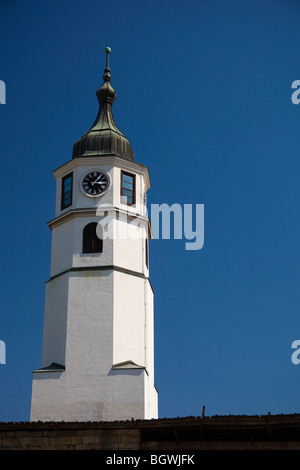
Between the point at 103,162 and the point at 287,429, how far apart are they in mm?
19445

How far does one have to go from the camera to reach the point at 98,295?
33.9m

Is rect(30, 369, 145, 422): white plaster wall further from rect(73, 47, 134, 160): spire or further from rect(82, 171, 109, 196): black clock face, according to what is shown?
rect(73, 47, 134, 160): spire

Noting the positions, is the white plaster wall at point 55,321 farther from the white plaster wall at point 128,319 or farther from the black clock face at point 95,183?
the black clock face at point 95,183

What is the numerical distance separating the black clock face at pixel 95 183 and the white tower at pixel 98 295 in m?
0.05

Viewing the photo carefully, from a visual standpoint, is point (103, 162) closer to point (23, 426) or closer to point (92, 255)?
point (92, 255)

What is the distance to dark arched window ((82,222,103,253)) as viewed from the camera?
34.9 m

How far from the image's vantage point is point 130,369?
1273 inches

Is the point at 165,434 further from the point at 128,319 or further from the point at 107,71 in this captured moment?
the point at 107,71

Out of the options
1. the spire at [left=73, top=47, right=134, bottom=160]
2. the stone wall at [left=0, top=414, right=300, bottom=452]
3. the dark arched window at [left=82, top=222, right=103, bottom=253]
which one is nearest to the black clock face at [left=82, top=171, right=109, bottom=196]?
the spire at [left=73, top=47, right=134, bottom=160]

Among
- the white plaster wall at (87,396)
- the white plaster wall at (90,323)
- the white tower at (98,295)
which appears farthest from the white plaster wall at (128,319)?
→ the white plaster wall at (87,396)

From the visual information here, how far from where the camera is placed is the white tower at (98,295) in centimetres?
3212

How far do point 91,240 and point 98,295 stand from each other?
2732 mm

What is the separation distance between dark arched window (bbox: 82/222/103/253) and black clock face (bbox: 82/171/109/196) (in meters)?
1.70
